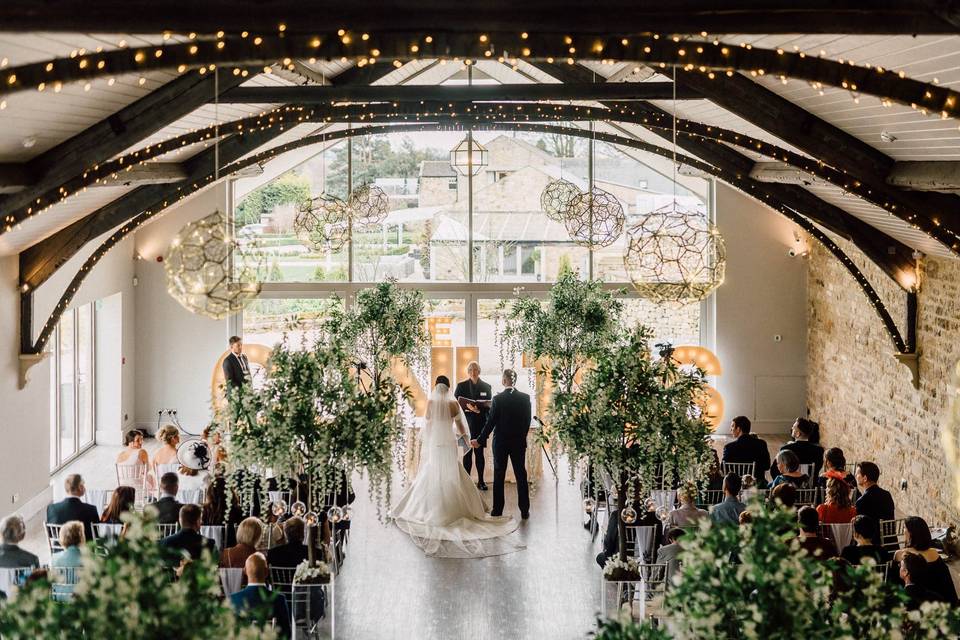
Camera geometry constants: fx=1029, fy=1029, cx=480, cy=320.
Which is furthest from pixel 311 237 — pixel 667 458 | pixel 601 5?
pixel 601 5

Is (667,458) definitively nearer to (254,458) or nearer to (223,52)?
(254,458)

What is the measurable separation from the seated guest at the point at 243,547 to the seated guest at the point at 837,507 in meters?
4.35

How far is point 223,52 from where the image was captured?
17.4 ft

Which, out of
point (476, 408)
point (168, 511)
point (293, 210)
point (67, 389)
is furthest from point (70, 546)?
point (293, 210)

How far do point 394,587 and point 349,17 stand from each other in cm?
543

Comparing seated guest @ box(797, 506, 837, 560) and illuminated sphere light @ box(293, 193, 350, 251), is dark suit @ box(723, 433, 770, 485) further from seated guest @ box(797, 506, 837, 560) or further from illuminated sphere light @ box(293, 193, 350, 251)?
illuminated sphere light @ box(293, 193, 350, 251)

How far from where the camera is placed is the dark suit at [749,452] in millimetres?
10172

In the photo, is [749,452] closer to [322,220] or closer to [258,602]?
[322,220]

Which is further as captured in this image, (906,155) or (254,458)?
(906,155)

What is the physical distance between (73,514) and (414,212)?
320 inches

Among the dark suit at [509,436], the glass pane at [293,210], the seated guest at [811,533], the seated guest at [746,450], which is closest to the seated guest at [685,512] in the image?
the seated guest at [811,533]

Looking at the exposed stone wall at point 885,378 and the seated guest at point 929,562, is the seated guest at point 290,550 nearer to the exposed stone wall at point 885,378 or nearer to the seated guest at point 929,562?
the seated guest at point 929,562

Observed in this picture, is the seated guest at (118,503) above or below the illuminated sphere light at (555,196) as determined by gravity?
below

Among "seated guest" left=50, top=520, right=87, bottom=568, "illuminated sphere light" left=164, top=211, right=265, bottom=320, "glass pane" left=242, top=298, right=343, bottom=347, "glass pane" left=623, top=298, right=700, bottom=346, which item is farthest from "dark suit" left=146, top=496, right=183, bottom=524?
"glass pane" left=623, top=298, right=700, bottom=346
